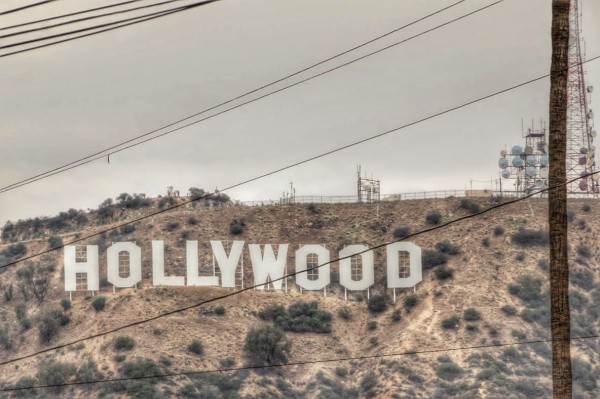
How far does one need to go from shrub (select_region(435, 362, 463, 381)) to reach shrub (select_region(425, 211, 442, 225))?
86.8 ft

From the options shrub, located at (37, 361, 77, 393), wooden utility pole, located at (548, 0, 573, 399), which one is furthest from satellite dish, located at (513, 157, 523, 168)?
wooden utility pole, located at (548, 0, 573, 399)

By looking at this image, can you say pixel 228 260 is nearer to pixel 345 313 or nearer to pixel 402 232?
pixel 345 313

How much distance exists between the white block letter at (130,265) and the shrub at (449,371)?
89.9 ft

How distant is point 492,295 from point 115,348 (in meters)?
33.2

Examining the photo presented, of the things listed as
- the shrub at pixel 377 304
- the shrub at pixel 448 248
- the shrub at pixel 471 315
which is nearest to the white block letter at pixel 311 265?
the shrub at pixel 377 304

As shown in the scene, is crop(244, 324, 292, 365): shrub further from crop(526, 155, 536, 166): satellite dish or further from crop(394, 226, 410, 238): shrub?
crop(526, 155, 536, 166): satellite dish

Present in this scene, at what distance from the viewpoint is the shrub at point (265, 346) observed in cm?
10844

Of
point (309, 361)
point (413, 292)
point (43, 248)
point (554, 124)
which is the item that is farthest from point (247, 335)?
point (554, 124)

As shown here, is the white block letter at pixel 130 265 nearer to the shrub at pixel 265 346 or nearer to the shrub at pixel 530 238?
the shrub at pixel 265 346

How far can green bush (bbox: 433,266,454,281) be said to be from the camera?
392ft

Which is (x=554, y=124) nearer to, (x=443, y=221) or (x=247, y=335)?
(x=247, y=335)

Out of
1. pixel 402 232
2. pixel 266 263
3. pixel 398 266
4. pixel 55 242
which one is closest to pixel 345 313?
pixel 398 266

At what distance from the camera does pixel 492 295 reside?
11681 cm

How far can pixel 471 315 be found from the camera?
372 feet
